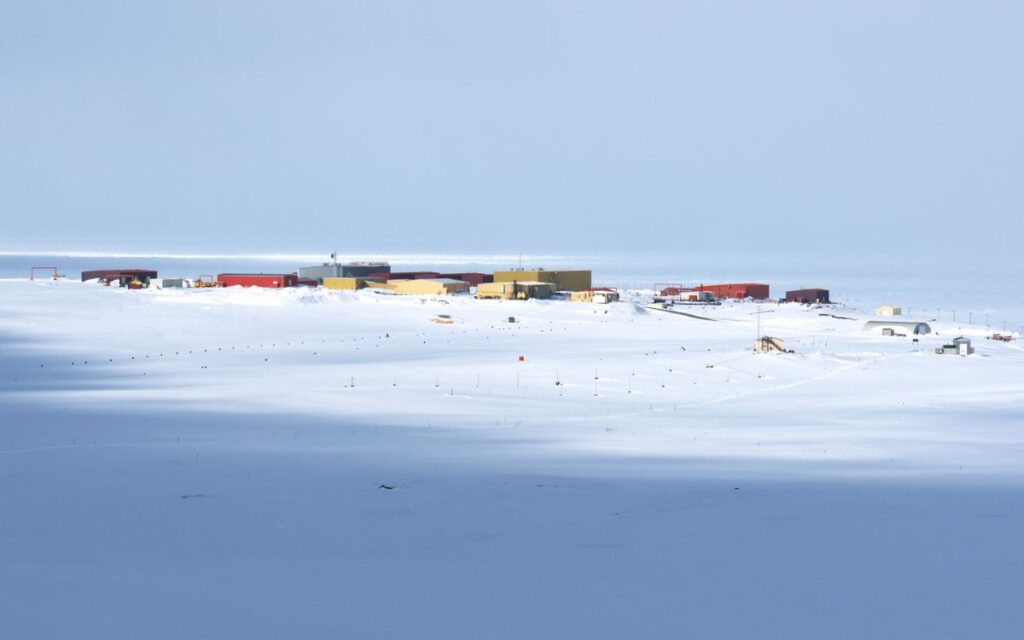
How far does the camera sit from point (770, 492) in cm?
1858

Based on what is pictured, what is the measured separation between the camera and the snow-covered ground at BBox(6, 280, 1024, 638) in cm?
1241

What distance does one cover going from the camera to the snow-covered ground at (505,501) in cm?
1241

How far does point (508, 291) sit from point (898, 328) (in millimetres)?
23879

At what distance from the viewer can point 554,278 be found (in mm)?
88812

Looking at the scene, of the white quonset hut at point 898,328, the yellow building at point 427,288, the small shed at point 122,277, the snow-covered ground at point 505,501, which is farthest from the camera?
the small shed at point 122,277

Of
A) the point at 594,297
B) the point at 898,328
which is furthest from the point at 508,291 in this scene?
the point at 898,328

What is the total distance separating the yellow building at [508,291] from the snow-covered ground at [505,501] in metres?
35.0

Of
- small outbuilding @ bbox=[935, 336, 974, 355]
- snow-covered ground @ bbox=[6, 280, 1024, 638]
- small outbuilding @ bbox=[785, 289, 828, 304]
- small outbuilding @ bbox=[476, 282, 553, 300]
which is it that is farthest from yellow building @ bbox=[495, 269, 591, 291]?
snow-covered ground @ bbox=[6, 280, 1024, 638]

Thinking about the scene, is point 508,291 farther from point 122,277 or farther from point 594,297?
point 122,277

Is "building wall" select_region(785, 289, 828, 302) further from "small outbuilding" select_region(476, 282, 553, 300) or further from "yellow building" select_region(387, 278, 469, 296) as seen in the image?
"yellow building" select_region(387, 278, 469, 296)

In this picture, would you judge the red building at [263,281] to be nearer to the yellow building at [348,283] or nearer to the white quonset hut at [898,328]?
the yellow building at [348,283]

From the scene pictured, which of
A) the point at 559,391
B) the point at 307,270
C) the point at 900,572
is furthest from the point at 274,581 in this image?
the point at 307,270

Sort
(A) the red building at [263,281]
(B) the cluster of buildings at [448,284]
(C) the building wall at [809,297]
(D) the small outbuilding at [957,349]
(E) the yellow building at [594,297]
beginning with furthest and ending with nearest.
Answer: (C) the building wall at [809,297] → (B) the cluster of buildings at [448,284] → (A) the red building at [263,281] → (E) the yellow building at [594,297] → (D) the small outbuilding at [957,349]

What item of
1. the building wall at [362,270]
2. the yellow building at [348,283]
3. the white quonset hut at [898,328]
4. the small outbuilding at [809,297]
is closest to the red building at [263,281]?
the yellow building at [348,283]
